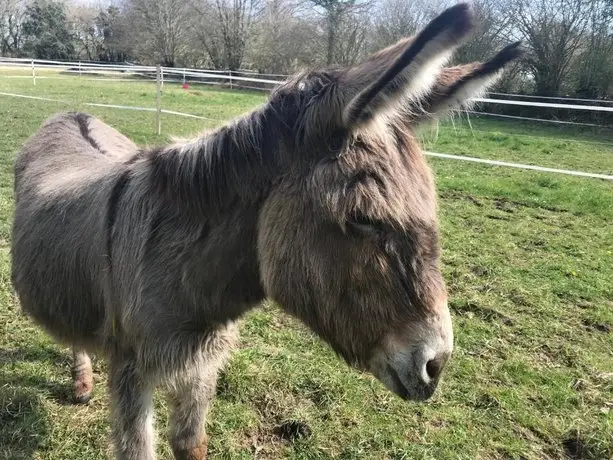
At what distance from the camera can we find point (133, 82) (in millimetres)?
31375

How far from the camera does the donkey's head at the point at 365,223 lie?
4.99 feet

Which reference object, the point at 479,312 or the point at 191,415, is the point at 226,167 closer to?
the point at 191,415

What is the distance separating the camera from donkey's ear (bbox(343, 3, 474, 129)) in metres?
1.26

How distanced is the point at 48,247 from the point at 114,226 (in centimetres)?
66

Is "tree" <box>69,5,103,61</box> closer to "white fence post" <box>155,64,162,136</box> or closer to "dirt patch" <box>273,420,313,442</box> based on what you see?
"white fence post" <box>155,64,162,136</box>

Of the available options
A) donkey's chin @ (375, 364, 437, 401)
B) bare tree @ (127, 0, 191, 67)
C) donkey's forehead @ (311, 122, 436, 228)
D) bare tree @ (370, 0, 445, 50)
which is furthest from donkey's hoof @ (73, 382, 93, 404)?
bare tree @ (127, 0, 191, 67)

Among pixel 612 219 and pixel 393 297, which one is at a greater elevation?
pixel 393 297

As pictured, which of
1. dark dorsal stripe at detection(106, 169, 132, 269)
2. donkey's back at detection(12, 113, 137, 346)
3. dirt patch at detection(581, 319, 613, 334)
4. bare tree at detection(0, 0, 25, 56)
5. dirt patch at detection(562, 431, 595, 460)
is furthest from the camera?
bare tree at detection(0, 0, 25, 56)

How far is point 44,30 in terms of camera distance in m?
52.4

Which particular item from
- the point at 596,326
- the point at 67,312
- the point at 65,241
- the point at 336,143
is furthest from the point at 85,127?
the point at 596,326

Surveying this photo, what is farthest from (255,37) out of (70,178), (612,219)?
(70,178)

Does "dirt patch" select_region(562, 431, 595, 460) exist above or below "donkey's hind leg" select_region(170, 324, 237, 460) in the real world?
below

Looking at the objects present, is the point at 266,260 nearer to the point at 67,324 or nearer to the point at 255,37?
the point at 67,324

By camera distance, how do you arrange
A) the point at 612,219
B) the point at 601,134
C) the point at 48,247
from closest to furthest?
the point at 48,247
the point at 612,219
the point at 601,134
